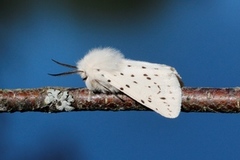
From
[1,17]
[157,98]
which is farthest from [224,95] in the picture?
[1,17]

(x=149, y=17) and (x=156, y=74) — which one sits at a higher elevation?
(x=149, y=17)

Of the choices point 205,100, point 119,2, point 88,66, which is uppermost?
point 119,2

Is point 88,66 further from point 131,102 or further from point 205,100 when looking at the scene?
point 205,100

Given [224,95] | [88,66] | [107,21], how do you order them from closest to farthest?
[224,95] → [88,66] → [107,21]

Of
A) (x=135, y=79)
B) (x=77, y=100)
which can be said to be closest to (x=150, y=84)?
(x=135, y=79)

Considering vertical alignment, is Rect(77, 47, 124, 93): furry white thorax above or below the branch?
above

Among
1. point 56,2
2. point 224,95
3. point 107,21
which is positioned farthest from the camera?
point 56,2

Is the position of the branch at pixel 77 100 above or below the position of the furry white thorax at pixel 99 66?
below
